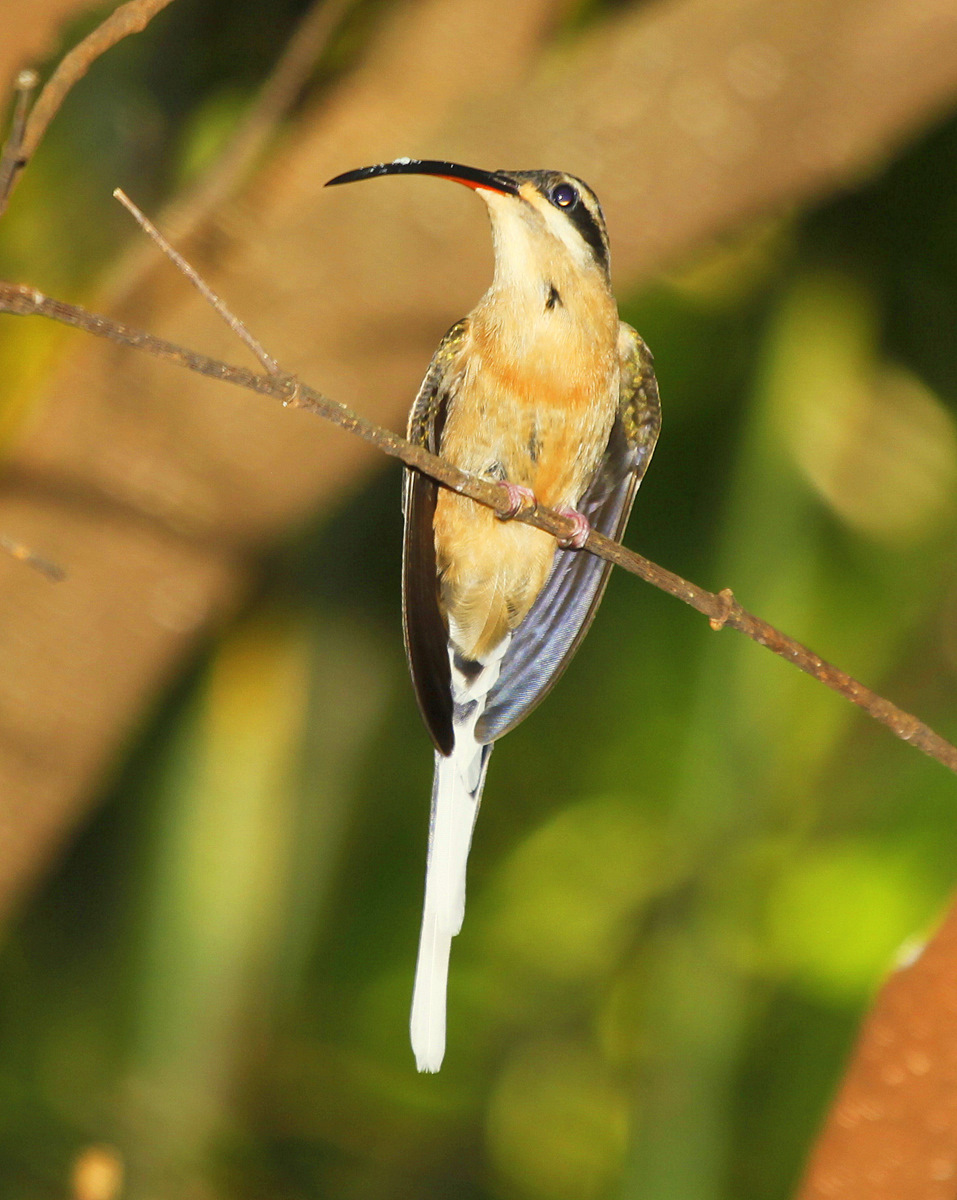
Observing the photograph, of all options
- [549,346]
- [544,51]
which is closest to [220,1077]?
[549,346]

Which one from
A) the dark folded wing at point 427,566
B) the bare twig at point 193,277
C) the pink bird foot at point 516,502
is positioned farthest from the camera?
the dark folded wing at point 427,566

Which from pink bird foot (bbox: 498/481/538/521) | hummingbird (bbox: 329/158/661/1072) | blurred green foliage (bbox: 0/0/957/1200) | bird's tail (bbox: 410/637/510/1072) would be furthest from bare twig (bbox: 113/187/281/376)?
blurred green foliage (bbox: 0/0/957/1200)

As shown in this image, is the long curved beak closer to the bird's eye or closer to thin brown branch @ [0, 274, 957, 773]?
the bird's eye

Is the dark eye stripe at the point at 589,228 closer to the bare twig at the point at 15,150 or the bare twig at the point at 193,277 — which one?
the bare twig at the point at 193,277

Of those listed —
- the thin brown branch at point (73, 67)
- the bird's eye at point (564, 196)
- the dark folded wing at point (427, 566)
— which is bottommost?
the thin brown branch at point (73, 67)

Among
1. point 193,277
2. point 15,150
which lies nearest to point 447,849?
point 193,277

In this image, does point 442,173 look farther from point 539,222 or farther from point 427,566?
point 427,566

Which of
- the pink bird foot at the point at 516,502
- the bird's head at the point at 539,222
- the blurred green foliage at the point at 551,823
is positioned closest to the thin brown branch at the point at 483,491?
the pink bird foot at the point at 516,502
